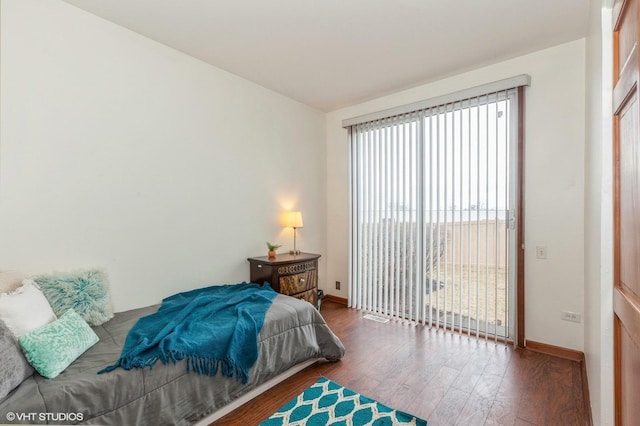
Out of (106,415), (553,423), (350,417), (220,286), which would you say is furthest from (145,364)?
(553,423)

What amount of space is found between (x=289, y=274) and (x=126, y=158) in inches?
70.6

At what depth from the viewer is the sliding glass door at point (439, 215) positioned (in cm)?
288

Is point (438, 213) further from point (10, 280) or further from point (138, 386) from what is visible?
point (10, 280)

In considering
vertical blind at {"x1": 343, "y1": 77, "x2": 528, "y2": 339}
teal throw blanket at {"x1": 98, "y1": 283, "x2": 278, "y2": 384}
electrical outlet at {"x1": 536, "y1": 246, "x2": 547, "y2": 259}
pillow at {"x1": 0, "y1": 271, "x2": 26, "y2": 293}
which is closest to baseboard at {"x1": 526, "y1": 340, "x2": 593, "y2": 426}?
vertical blind at {"x1": 343, "y1": 77, "x2": 528, "y2": 339}

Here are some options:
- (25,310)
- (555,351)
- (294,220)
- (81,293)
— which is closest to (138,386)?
(25,310)

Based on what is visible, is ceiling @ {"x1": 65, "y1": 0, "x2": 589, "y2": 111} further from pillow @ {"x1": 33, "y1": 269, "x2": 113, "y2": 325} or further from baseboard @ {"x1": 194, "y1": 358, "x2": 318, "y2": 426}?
baseboard @ {"x1": 194, "y1": 358, "x2": 318, "y2": 426}

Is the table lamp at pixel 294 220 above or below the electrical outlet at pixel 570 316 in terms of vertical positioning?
above

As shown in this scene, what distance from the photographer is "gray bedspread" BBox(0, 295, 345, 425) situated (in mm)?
1303

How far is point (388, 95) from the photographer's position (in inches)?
146

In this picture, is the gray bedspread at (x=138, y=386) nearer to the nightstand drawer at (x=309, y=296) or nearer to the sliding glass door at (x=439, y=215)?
the nightstand drawer at (x=309, y=296)

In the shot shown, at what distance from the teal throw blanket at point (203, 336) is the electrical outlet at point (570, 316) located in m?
2.52

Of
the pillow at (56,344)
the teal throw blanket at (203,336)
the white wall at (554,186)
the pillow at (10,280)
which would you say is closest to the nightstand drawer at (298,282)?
the teal throw blanket at (203,336)

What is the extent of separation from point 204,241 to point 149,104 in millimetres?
1301

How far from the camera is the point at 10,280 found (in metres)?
1.78
